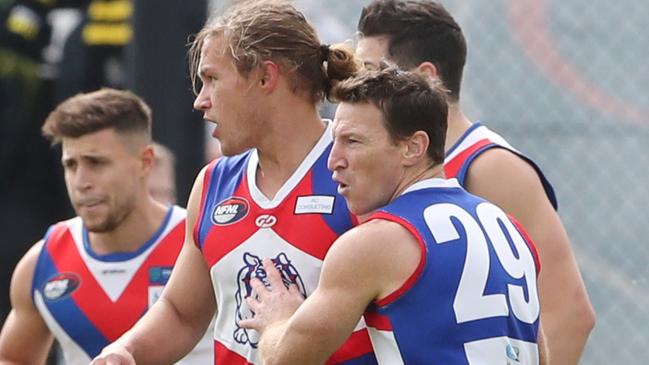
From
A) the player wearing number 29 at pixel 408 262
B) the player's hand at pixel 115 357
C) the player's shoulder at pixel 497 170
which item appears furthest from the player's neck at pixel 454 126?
the player's hand at pixel 115 357

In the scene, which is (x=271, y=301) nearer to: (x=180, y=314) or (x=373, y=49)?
(x=180, y=314)

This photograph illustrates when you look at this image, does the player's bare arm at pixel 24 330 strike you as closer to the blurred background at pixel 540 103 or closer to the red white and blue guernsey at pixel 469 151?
the red white and blue guernsey at pixel 469 151

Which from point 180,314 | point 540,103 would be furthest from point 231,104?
point 540,103

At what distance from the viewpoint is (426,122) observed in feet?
12.9

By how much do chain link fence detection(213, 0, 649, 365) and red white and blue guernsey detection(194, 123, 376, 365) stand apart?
3.85 meters

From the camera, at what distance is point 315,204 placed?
13.9 feet

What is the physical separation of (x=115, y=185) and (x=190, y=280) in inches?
53.5

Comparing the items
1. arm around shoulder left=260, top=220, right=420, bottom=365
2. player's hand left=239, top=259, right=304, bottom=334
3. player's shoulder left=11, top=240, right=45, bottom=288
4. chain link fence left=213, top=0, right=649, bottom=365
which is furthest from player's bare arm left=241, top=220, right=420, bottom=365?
chain link fence left=213, top=0, right=649, bottom=365

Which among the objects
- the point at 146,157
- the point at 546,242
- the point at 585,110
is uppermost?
the point at 546,242

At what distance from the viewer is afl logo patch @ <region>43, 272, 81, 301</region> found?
19.0 ft

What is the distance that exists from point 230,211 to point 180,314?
1.34 ft

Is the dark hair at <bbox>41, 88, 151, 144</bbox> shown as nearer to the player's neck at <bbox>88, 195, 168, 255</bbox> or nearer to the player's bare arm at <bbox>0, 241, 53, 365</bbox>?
the player's neck at <bbox>88, 195, 168, 255</bbox>

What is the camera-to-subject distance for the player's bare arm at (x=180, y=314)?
451cm

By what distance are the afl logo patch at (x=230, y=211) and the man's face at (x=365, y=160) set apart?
434mm
